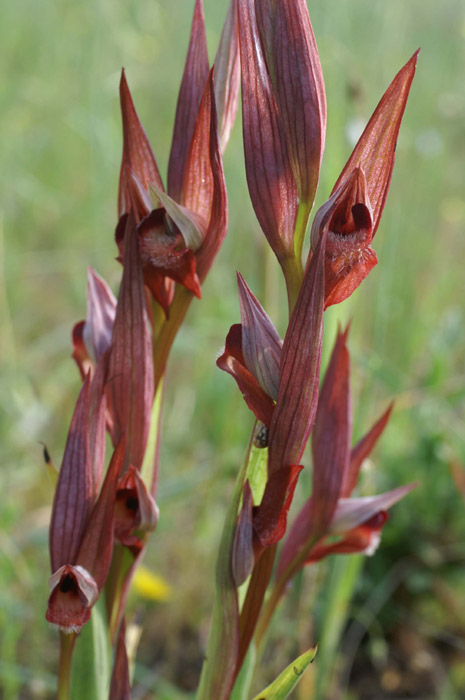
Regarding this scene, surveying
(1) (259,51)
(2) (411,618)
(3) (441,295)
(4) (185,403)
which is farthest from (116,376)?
(3) (441,295)

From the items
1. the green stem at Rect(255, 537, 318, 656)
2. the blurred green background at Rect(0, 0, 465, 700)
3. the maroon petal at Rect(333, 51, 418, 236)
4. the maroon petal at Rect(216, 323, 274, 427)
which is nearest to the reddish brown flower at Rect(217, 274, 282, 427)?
the maroon petal at Rect(216, 323, 274, 427)

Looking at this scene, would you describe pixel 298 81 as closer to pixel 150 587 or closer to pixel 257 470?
pixel 257 470

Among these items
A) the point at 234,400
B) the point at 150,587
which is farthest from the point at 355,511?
the point at 234,400

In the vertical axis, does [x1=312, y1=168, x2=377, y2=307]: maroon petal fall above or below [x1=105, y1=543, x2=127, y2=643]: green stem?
above

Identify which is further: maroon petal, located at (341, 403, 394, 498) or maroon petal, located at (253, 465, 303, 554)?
maroon petal, located at (341, 403, 394, 498)

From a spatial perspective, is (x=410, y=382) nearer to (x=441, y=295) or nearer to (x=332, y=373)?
(x=441, y=295)

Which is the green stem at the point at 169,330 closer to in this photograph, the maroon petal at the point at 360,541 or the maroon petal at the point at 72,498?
the maroon petal at the point at 72,498

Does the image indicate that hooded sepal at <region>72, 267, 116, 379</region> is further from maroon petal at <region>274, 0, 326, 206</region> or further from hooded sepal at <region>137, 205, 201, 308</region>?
maroon petal at <region>274, 0, 326, 206</region>

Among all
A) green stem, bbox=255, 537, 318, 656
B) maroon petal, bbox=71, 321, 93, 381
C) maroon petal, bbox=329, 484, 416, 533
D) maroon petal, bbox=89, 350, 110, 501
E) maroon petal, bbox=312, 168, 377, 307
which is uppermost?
maroon petal, bbox=312, 168, 377, 307
